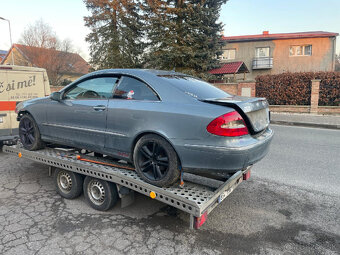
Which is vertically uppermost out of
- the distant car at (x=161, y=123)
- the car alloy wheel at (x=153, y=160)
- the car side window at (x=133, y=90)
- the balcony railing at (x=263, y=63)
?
the balcony railing at (x=263, y=63)

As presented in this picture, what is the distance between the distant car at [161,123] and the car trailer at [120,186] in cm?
18

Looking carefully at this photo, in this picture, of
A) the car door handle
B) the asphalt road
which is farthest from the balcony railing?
the car door handle

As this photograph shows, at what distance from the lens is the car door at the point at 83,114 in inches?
139

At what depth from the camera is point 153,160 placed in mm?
2984

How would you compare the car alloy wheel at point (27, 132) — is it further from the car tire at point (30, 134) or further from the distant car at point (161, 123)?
the distant car at point (161, 123)

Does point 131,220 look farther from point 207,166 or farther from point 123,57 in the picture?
point 123,57

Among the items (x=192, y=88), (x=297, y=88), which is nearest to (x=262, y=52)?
(x=297, y=88)

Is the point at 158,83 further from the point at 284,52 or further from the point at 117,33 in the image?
the point at 284,52

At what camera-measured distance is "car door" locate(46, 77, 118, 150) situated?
3.54m

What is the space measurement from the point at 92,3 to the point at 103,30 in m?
2.47

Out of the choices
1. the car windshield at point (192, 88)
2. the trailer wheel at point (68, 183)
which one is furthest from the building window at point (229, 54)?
the trailer wheel at point (68, 183)

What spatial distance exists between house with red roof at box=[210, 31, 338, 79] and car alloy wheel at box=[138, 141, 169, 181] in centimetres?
2525

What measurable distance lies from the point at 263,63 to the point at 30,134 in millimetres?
28218

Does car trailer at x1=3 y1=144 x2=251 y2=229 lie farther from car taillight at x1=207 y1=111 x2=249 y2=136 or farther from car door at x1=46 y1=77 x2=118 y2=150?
car taillight at x1=207 y1=111 x2=249 y2=136
